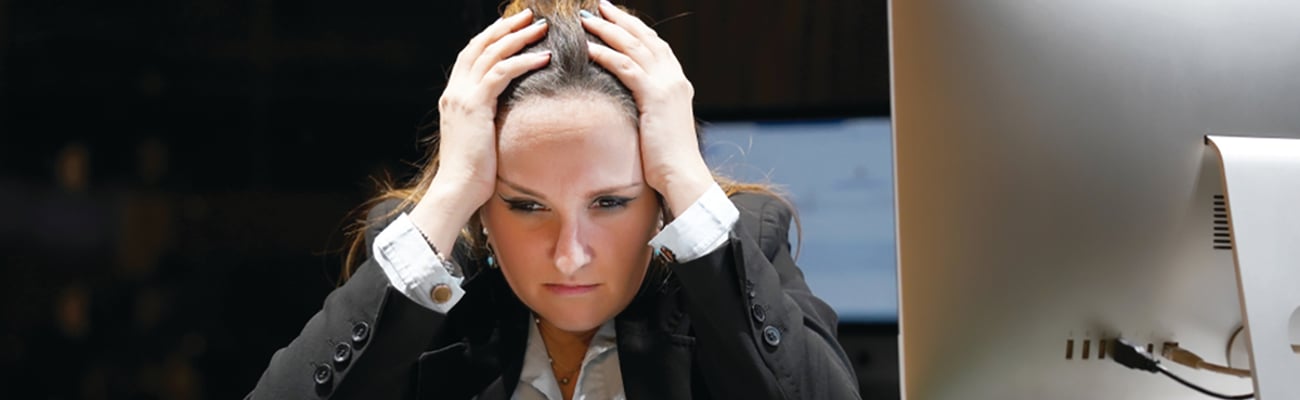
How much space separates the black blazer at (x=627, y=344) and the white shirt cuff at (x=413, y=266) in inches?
0.5

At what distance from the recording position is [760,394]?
94 cm

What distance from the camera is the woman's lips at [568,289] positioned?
3.11ft

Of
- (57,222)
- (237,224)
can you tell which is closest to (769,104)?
(237,224)

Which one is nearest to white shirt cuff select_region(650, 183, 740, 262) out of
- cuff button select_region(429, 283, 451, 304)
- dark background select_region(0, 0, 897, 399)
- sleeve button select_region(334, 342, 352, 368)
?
cuff button select_region(429, 283, 451, 304)

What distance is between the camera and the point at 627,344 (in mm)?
991

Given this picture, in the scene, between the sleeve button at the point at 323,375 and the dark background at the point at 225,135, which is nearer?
the sleeve button at the point at 323,375

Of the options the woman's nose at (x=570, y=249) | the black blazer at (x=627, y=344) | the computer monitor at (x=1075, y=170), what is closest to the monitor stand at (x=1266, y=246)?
the computer monitor at (x=1075, y=170)

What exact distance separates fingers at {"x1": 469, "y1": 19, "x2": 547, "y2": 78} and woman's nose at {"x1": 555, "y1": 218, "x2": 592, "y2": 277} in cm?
18

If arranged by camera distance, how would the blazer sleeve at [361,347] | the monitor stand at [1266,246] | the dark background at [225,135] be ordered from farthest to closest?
the dark background at [225,135], the blazer sleeve at [361,347], the monitor stand at [1266,246]

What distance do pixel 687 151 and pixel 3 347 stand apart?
204 centimetres

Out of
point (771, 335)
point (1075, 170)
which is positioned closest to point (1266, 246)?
A: point (1075, 170)

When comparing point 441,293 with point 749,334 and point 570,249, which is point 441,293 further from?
point 749,334

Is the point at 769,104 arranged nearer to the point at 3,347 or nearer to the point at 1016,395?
the point at 1016,395

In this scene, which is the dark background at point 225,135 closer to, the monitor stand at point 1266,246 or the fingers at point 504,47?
the fingers at point 504,47
